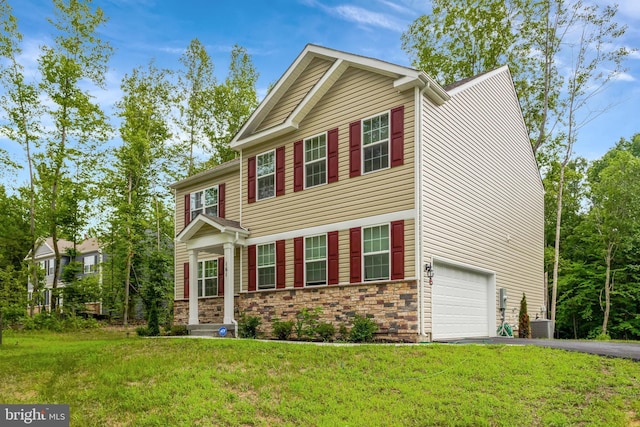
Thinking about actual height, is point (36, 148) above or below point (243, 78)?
below

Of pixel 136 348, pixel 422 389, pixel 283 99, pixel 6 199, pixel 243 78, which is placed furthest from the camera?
pixel 243 78

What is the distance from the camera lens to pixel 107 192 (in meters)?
27.4

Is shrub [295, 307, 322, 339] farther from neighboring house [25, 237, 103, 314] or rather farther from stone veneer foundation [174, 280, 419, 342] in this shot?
neighboring house [25, 237, 103, 314]

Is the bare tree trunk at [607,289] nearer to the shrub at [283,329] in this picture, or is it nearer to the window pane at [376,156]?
the window pane at [376,156]

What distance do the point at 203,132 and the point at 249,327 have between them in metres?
18.4

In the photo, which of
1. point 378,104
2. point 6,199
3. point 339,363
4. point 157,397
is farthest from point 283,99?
point 6,199

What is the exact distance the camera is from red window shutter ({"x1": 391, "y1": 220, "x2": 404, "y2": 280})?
12008 mm

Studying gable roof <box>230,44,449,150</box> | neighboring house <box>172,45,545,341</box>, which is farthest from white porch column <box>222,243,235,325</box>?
gable roof <box>230,44,449,150</box>

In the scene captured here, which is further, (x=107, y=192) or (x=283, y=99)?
(x=107, y=192)

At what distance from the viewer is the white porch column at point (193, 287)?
17.2m

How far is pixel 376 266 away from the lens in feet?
41.3

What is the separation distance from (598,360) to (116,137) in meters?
24.0

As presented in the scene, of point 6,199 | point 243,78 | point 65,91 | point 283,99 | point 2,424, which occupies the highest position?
point 243,78

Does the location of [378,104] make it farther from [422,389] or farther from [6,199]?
[6,199]
